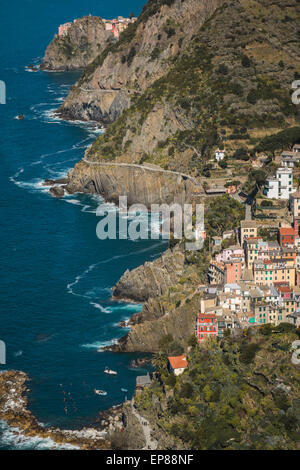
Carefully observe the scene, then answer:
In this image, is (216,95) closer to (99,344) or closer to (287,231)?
(287,231)

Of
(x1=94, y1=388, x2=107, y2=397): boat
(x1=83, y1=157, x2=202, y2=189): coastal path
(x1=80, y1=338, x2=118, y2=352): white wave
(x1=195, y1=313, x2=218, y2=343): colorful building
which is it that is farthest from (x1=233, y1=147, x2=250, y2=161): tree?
(x1=94, y1=388, x2=107, y2=397): boat

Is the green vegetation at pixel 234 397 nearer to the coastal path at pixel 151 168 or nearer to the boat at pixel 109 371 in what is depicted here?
the boat at pixel 109 371

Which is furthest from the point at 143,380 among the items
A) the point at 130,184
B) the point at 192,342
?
the point at 130,184

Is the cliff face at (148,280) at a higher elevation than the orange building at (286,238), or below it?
below

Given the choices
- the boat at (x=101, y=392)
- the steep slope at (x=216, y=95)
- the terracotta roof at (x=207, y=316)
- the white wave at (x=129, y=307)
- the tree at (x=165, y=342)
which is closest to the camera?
the boat at (x=101, y=392)

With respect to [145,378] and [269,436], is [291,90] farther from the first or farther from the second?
[269,436]

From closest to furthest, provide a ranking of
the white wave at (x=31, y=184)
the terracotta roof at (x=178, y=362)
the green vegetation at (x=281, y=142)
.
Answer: the terracotta roof at (x=178, y=362) → the green vegetation at (x=281, y=142) → the white wave at (x=31, y=184)

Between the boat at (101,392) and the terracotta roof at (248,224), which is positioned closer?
the boat at (101,392)

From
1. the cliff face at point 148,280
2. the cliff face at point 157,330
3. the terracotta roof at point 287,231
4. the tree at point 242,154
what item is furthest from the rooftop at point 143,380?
the tree at point 242,154

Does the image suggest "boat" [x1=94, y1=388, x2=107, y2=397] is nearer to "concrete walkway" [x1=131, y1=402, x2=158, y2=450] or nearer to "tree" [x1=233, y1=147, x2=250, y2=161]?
"concrete walkway" [x1=131, y1=402, x2=158, y2=450]
